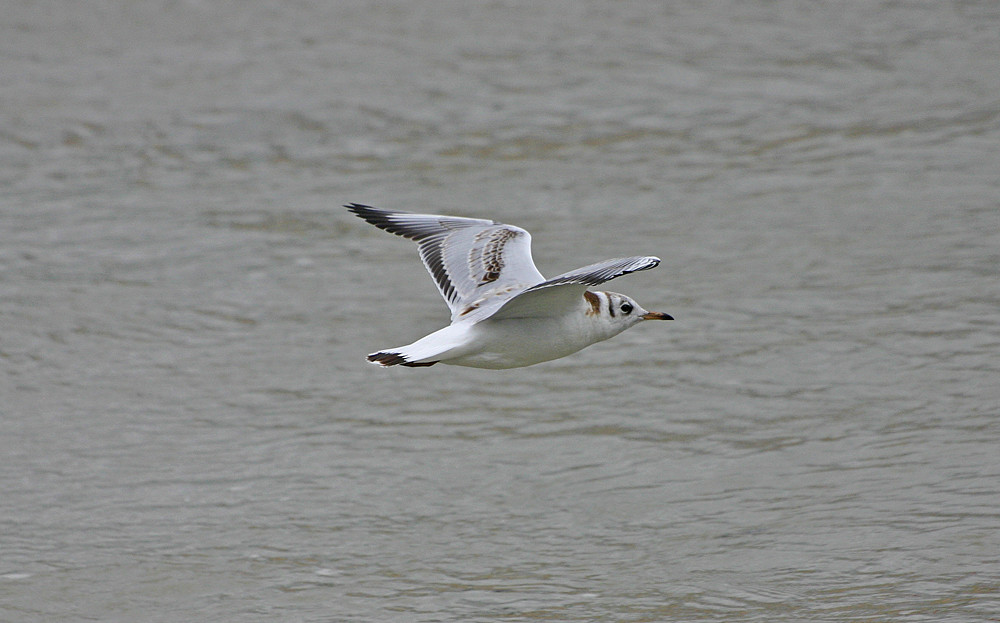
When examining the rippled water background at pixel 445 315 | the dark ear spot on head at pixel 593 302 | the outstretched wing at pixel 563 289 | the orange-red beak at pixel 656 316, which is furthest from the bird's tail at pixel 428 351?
the rippled water background at pixel 445 315

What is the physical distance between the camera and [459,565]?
5.44 meters

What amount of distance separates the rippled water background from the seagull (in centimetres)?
89

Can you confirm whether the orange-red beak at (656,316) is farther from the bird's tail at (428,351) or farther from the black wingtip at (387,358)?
the black wingtip at (387,358)

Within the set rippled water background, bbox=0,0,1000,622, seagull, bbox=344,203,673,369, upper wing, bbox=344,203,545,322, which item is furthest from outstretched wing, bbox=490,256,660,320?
rippled water background, bbox=0,0,1000,622

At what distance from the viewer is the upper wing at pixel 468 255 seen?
5.55 meters

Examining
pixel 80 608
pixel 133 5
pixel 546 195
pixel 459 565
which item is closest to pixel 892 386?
pixel 459 565

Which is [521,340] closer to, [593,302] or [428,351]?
[593,302]

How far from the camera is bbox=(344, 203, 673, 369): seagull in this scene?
15.8 ft

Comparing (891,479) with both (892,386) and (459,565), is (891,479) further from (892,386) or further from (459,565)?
(459,565)

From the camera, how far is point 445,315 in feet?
25.5

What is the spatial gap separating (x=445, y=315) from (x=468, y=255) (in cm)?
193

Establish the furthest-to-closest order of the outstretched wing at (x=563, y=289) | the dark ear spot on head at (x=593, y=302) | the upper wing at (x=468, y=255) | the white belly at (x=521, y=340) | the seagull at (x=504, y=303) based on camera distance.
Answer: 1. the upper wing at (x=468, y=255)
2. the dark ear spot on head at (x=593, y=302)
3. the white belly at (x=521, y=340)
4. the seagull at (x=504, y=303)
5. the outstretched wing at (x=563, y=289)

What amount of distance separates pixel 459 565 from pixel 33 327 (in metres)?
3.38

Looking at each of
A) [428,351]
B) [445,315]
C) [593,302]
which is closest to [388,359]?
[428,351]
